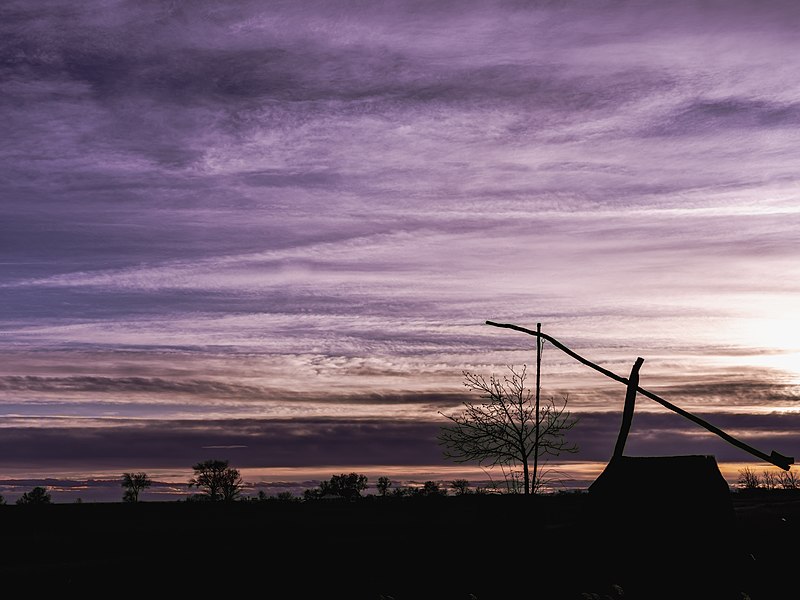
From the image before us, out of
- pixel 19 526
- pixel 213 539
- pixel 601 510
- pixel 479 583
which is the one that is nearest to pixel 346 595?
pixel 479 583

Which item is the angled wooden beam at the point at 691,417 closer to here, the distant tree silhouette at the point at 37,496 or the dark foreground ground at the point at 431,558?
the dark foreground ground at the point at 431,558

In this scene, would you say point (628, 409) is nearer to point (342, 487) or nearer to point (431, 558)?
point (431, 558)

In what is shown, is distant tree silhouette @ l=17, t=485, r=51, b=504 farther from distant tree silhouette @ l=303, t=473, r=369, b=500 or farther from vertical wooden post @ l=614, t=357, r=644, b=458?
vertical wooden post @ l=614, t=357, r=644, b=458

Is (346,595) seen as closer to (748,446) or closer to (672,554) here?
(672,554)

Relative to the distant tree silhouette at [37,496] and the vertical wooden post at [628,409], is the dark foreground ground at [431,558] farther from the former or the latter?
the distant tree silhouette at [37,496]

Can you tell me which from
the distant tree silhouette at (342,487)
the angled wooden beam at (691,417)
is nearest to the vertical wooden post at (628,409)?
→ the angled wooden beam at (691,417)

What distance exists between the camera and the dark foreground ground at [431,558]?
2052 centimetres

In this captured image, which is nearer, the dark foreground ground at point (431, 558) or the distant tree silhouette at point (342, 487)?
the dark foreground ground at point (431, 558)

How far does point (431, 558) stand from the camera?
29.4m

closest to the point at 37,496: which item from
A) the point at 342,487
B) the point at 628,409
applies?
the point at 342,487

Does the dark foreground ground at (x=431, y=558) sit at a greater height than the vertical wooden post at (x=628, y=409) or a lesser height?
lesser

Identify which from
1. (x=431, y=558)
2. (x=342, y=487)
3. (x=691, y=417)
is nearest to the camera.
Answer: (x=691, y=417)

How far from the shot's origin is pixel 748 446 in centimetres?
2056

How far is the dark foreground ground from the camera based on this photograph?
2052 cm
